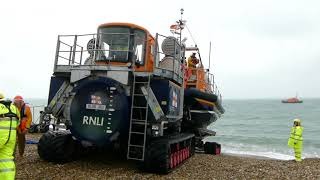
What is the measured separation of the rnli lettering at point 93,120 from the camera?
8.66m

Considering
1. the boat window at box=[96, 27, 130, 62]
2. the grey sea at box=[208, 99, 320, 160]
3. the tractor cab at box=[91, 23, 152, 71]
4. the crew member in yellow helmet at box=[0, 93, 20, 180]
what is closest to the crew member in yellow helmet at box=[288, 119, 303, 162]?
the tractor cab at box=[91, 23, 152, 71]

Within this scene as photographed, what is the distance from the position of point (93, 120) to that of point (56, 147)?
55.6 inches

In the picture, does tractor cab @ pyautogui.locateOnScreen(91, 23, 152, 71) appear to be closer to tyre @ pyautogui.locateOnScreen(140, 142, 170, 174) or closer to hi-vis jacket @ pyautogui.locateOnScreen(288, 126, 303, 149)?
tyre @ pyautogui.locateOnScreen(140, 142, 170, 174)

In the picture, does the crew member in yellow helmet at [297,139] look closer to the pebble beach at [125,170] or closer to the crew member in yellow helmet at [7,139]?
the pebble beach at [125,170]

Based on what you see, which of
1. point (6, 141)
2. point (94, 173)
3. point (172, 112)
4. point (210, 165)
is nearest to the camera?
point (6, 141)

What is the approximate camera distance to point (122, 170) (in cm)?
901

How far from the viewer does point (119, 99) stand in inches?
341

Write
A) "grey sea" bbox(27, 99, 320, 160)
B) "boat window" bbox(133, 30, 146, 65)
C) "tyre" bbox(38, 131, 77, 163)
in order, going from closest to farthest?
"tyre" bbox(38, 131, 77, 163) < "boat window" bbox(133, 30, 146, 65) < "grey sea" bbox(27, 99, 320, 160)

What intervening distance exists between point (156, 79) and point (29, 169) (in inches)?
140

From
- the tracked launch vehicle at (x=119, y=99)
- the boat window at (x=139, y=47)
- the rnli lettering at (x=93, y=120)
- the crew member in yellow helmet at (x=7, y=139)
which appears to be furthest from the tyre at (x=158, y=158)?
the crew member in yellow helmet at (x=7, y=139)

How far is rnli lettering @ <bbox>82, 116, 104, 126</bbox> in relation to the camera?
866cm

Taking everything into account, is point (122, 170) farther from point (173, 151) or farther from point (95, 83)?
point (95, 83)

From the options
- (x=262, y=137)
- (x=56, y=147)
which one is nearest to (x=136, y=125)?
(x=56, y=147)

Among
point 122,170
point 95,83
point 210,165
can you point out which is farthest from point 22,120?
point 210,165
